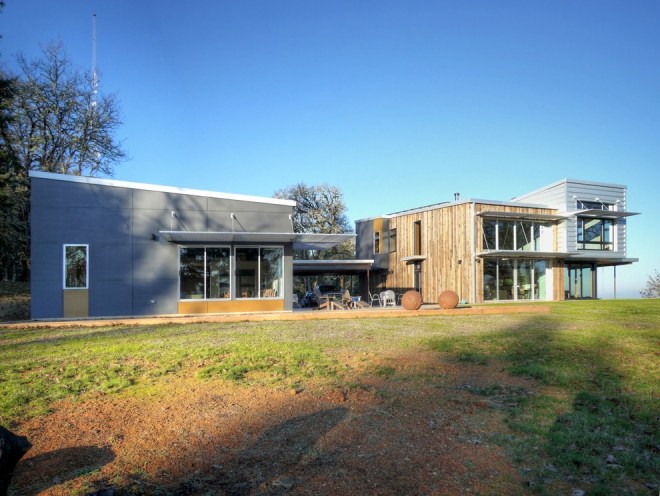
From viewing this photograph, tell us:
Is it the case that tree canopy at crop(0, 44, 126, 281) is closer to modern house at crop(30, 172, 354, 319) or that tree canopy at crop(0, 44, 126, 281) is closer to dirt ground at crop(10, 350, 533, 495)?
modern house at crop(30, 172, 354, 319)

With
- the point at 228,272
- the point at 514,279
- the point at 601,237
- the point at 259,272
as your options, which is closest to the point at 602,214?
the point at 601,237

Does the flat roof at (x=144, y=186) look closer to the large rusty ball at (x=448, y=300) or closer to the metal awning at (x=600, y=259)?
the large rusty ball at (x=448, y=300)

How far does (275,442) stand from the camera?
449cm

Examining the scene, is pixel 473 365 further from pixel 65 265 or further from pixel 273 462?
pixel 65 265

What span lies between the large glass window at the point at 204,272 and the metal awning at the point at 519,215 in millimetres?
13927

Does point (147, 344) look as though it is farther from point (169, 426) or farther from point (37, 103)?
point (37, 103)

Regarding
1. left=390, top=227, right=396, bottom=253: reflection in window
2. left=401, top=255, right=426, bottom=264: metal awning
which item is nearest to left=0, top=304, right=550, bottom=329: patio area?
left=401, top=255, right=426, bottom=264: metal awning

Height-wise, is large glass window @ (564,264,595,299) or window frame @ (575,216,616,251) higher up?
window frame @ (575,216,616,251)

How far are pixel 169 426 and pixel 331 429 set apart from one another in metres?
1.68

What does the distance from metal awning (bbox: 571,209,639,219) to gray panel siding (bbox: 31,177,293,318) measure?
20562 millimetres

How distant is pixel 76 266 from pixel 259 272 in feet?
20.2

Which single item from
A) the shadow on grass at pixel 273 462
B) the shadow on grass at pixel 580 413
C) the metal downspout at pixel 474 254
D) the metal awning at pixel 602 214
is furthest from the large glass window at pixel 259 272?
the metal awning at pixel 602 214

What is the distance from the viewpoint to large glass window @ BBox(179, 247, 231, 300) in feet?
55.8

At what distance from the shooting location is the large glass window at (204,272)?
55.8 ft
